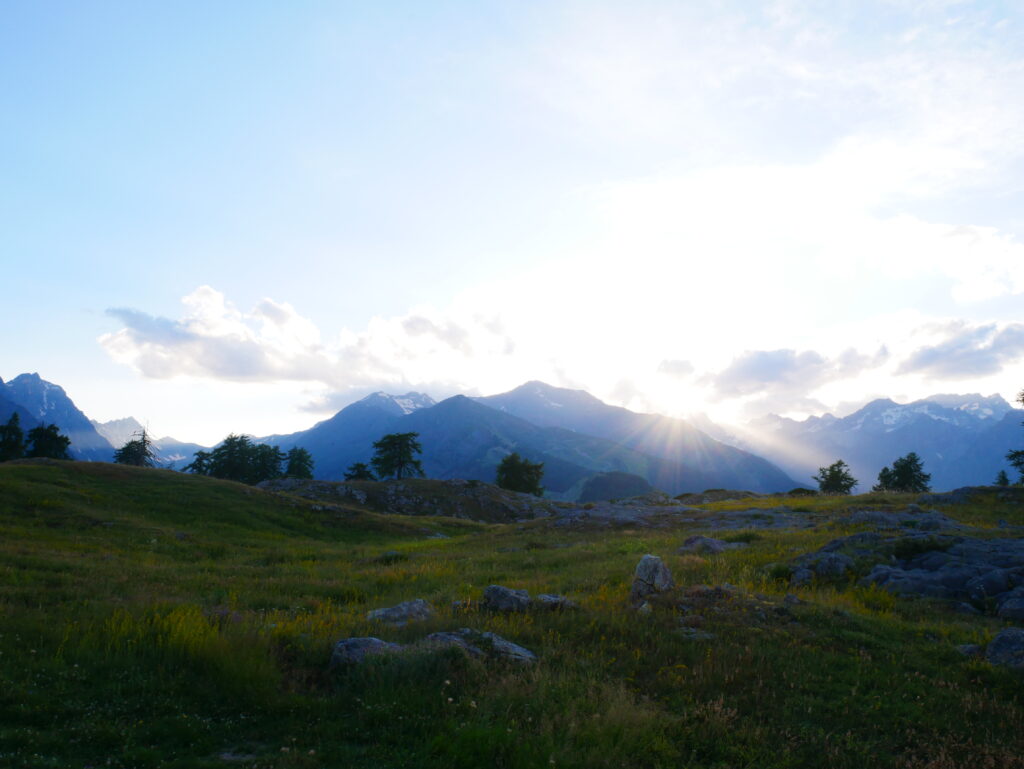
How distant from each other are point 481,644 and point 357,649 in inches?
80.8

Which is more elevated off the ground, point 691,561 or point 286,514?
point 691,561

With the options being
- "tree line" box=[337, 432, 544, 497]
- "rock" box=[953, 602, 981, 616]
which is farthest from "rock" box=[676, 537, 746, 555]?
"tree line" box=[337, 432, 544, 497]

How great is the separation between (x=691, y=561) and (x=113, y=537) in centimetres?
2563

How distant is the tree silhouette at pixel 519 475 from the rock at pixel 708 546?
2607 inches

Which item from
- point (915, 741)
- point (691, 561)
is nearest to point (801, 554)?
point (691, 561)

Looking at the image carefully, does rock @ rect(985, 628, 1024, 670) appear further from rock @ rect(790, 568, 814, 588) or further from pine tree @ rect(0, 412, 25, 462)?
pine tree @ rect(0, 412, 25, 462)

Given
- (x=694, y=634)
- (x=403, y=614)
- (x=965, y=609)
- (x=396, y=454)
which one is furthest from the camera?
(x=396, y=454)

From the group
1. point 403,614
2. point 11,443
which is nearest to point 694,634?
point 403,614

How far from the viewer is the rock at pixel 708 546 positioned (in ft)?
71.8

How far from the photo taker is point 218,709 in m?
7.13

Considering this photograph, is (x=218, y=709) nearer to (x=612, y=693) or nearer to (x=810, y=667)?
(x=612, y=693)

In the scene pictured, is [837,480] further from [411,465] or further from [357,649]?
[357,649]

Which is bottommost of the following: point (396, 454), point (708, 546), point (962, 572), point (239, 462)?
point (239, 462)

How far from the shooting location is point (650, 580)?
45.9 ft
